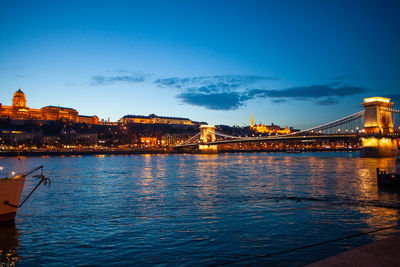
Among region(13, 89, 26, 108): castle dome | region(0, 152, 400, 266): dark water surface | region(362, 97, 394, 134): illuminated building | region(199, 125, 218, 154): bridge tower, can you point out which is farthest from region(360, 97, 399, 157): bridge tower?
region(13, 89, 26, 108): castle dome

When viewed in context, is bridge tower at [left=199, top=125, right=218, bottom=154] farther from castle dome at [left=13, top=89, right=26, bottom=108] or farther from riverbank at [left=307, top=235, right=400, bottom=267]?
castle dome at [left=13, top=89, right=26, bottom=108]

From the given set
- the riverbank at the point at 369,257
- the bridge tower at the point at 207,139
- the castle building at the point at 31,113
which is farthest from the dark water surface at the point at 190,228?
the castle building at the point at 31,113

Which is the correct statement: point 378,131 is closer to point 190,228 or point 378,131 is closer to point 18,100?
point 190,228

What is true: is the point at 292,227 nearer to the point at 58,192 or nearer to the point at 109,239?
the point at 109,239

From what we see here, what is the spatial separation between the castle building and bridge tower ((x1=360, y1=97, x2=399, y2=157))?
5949 inches

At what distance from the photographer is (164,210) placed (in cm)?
1430

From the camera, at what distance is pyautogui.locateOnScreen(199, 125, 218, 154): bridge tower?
330 ft

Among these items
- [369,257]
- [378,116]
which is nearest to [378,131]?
[378,116]

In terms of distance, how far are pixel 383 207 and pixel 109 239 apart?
11.2 metres

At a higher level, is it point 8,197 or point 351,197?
point 8,197

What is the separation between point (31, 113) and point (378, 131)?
6423 inches

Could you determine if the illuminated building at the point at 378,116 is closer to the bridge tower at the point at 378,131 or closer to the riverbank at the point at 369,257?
the bridge tower at the point at 378,131

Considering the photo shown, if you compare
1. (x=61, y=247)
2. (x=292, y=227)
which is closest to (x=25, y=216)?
(x=61, y=247)

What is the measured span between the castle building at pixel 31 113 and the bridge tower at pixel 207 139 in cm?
9802
